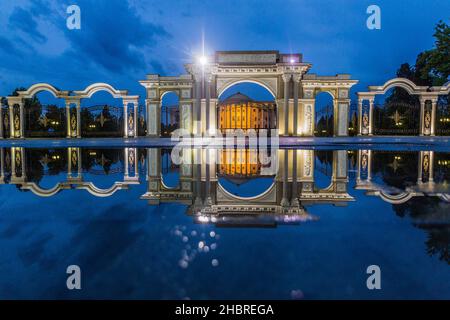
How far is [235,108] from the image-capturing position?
111 feet

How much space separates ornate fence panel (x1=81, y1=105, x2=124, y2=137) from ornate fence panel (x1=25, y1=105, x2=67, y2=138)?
1.85 m

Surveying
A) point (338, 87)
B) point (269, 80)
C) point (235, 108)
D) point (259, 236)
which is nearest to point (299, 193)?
point (259, 236)

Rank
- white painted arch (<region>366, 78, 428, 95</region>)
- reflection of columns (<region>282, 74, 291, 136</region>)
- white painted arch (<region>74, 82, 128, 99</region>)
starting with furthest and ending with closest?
white painted arch (<region>74, 82, 128, 99</region>) < white painted arch (<region>366, 78, 428, 95</region>) < reflection of columns (<region>282, 74, 291, 136</region>)

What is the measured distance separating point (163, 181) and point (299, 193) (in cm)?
270

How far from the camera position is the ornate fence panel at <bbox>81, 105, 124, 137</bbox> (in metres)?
24.5

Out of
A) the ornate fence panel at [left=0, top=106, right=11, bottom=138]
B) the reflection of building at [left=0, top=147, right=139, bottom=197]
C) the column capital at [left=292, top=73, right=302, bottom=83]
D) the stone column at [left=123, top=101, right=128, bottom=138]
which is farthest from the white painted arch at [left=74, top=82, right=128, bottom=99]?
the reflection of building at [left=0, top=147, right=139, bottom=197]

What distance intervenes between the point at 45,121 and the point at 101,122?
4248 millimetres

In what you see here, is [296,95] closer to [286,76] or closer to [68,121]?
[286,76]

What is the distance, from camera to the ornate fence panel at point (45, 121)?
2527 centimetres

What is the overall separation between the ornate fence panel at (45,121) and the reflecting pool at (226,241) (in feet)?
75.0

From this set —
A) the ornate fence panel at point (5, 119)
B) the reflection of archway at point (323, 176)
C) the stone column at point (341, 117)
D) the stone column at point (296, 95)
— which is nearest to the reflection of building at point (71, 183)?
the reflection of archway at point (323, 176)

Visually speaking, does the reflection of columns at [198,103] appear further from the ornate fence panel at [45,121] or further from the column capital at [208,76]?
the ornate fence panel at [45,121]
